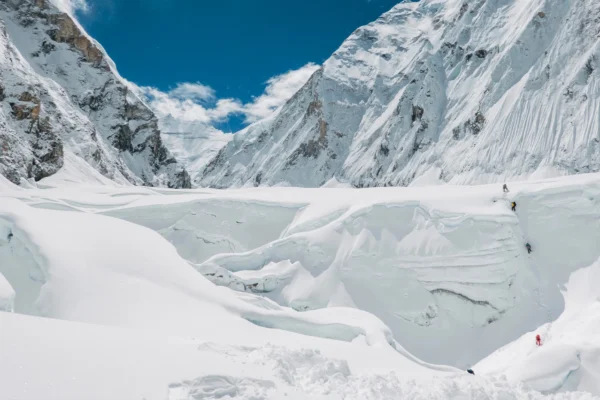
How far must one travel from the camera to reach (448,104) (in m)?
88.9

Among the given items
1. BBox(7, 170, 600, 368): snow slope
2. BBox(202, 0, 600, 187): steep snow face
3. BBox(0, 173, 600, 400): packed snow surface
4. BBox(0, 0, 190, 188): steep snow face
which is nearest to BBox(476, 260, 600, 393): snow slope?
BBox(0, 173, 600, 400): packed snow surface

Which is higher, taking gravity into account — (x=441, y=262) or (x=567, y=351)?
(x=441, y=262)

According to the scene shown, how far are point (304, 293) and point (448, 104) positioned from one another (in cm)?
7932

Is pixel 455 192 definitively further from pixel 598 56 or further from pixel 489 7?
pixel 489 7

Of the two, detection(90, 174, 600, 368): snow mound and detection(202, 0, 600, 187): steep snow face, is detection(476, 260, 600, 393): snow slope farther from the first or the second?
detection(202, 0, 600, 187): steep snow face

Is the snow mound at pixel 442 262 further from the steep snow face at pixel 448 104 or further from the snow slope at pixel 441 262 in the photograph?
the steep snow face at pixel 448 104

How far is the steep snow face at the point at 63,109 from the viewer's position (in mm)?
46250

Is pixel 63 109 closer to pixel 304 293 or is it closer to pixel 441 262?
pixel 304 293

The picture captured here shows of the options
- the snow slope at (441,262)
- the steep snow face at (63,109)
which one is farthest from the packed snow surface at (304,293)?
the steep snow face at (63,109)

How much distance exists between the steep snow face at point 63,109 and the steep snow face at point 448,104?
43.1m

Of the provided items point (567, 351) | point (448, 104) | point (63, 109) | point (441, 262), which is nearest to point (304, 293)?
point (441, 262)

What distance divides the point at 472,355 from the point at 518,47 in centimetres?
7275

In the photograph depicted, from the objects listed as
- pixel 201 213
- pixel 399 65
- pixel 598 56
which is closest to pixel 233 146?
pixel 399 65

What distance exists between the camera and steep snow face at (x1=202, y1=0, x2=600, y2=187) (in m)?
65.8
